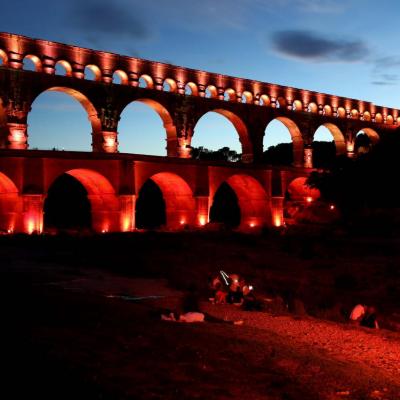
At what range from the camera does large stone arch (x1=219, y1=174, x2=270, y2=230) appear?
4169 centimetres

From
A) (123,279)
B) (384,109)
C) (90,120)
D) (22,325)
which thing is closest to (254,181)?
(90,120)

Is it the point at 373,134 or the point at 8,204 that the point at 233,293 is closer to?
the point at 8,204

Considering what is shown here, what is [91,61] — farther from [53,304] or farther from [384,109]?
[384,109]

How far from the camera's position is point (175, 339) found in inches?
350

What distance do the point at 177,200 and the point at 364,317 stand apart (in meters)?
27.3

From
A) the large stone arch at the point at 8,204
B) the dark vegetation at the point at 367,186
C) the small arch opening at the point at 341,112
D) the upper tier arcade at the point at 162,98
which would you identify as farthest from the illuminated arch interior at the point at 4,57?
the small arch opening at the point at 341,112

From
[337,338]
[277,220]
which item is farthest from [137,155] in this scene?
[337,338]

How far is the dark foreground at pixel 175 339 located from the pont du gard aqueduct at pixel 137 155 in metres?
11.9

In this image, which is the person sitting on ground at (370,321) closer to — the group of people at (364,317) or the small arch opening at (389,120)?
the group of people at (364,317)

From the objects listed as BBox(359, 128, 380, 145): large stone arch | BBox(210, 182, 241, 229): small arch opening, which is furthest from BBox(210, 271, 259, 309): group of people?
BBox(210, 182, 241, 229): small arch opening

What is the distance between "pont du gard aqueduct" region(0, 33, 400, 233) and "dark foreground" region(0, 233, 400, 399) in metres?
11.9

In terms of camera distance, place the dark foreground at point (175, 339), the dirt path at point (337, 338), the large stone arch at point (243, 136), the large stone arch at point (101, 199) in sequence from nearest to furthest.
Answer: the dark foreground at point (175, 339)
the dirt path at point (337, 338)
the large stone arch at point (101, 199)
the large stone arch at point (243, 136)

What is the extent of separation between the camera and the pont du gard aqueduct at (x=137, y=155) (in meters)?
30.6

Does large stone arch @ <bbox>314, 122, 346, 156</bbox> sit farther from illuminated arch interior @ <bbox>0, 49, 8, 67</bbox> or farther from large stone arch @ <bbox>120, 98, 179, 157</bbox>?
illuminated arch interior @ <bbox>0, 49, 8, 67</bbox>
